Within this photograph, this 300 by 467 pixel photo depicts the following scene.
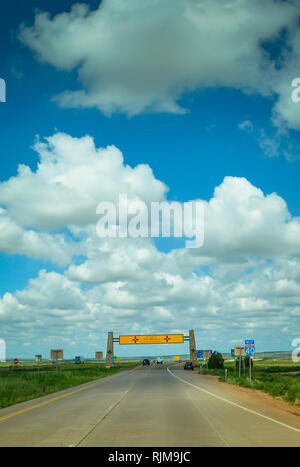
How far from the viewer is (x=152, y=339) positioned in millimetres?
106438

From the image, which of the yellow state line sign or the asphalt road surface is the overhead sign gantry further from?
the asphalt road surface

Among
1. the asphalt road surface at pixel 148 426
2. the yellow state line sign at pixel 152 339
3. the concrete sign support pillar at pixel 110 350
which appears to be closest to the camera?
the asphalt road surface at pixel 148 426

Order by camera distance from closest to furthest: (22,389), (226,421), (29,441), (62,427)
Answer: (29,441) → (62,427) → (226,421) → (22,389)

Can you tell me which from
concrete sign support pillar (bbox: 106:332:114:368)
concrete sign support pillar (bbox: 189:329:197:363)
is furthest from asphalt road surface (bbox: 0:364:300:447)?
concrete sign support pillar (bbox: 189:329:197:363)

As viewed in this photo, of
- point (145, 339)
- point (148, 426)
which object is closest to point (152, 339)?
point (145, 339)

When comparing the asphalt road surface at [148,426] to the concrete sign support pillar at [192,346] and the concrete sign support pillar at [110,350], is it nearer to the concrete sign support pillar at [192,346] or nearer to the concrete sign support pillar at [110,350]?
the concrete sign support pillar at [110,350]

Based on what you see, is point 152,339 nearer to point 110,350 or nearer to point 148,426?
point 110,350

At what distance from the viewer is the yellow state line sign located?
349 ft

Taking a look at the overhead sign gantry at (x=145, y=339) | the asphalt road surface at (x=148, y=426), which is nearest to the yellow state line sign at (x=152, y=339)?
the overhead sign gantry at (x=145, y=339)

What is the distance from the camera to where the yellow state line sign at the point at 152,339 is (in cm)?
10631

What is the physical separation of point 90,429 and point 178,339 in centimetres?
9712
